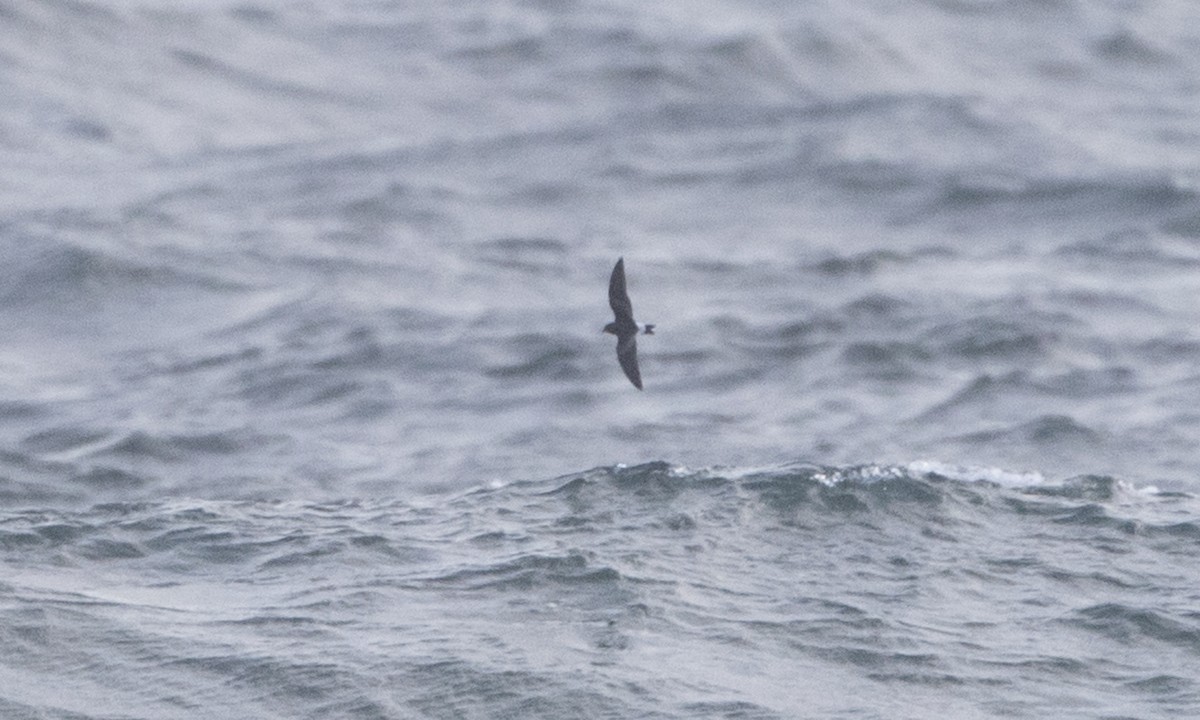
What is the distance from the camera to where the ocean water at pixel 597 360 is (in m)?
12.2

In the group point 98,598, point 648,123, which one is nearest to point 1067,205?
point 648,123

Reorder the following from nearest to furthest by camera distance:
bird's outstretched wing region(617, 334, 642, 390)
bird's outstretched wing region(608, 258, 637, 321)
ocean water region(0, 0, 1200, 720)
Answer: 1. ocean water region(0, 0, 1200, 720)
2. bird's outstretched wing region(608, 258, 637, 321)
3. bird's outstretched wing region(617, 334, 642, 390)

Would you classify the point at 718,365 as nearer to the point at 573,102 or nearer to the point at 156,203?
the point at 156,203

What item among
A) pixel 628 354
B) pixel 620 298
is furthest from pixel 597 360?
pixel 620 298

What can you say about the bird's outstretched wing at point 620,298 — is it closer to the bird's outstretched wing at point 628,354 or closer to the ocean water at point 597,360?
the bird's outstretched wing at point 628,354

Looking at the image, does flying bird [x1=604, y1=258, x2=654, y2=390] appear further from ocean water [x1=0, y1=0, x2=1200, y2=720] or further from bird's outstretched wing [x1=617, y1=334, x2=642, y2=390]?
ocean water [x1=0, y1=0, x2=1200, y2=720]

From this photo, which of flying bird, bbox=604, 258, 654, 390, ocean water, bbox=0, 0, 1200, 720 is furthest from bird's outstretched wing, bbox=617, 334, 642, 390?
ocean water, bbox=0, 0, 1200, 720

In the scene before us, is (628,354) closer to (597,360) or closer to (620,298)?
(620,298)

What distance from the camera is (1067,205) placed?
2423cm

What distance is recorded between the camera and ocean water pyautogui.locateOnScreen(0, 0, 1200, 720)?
12203 mm

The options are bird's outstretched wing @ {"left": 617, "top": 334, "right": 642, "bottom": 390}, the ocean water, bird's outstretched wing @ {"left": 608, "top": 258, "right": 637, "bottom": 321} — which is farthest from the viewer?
bird's outstretched wing @ {"left": 617, "top": 334, "right": 642, "bottom": 390}

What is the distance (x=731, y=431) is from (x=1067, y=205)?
8275 mm

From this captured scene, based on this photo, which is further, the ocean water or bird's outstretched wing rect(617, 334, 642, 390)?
bird's outstretched wing rect(617, 334, 642, 390)

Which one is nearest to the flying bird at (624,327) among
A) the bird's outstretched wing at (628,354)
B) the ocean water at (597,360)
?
the bird's outstretched wing at (628,354)
